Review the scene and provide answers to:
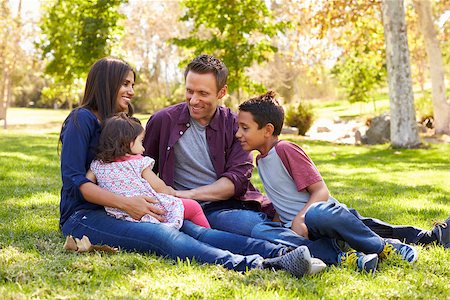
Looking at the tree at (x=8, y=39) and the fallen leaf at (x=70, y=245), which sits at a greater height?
the tree at (x=8, y=39)

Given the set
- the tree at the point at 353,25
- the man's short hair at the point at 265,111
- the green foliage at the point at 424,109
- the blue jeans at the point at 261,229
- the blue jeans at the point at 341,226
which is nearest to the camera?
the blue jeans at the point at 341,226

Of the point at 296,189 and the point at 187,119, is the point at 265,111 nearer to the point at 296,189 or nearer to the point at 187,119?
the point at 296,189

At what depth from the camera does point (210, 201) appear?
4293mm

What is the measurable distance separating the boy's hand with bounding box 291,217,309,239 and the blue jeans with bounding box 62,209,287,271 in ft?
0.85

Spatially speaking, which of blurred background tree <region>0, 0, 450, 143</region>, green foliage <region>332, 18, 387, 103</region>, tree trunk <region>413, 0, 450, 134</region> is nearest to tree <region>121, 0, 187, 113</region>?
blurred background tree <region>0, 0, 450, 143</region>

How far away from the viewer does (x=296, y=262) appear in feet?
10.5

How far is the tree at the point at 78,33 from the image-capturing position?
55.4 feet

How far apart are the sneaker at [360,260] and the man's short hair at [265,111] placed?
3.31 feet

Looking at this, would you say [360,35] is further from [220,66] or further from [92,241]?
[92,241]

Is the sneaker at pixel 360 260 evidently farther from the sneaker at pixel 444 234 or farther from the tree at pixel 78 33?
the tree at pixel 78 33

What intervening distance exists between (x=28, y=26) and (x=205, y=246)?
23.4 m

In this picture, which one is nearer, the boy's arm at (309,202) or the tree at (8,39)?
the boy's arm at (309,202)

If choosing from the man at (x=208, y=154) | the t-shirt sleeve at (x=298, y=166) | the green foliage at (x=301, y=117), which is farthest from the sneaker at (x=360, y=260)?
the green foliage at (x=301, y=117)

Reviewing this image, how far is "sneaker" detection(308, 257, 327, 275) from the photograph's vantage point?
3252mm
